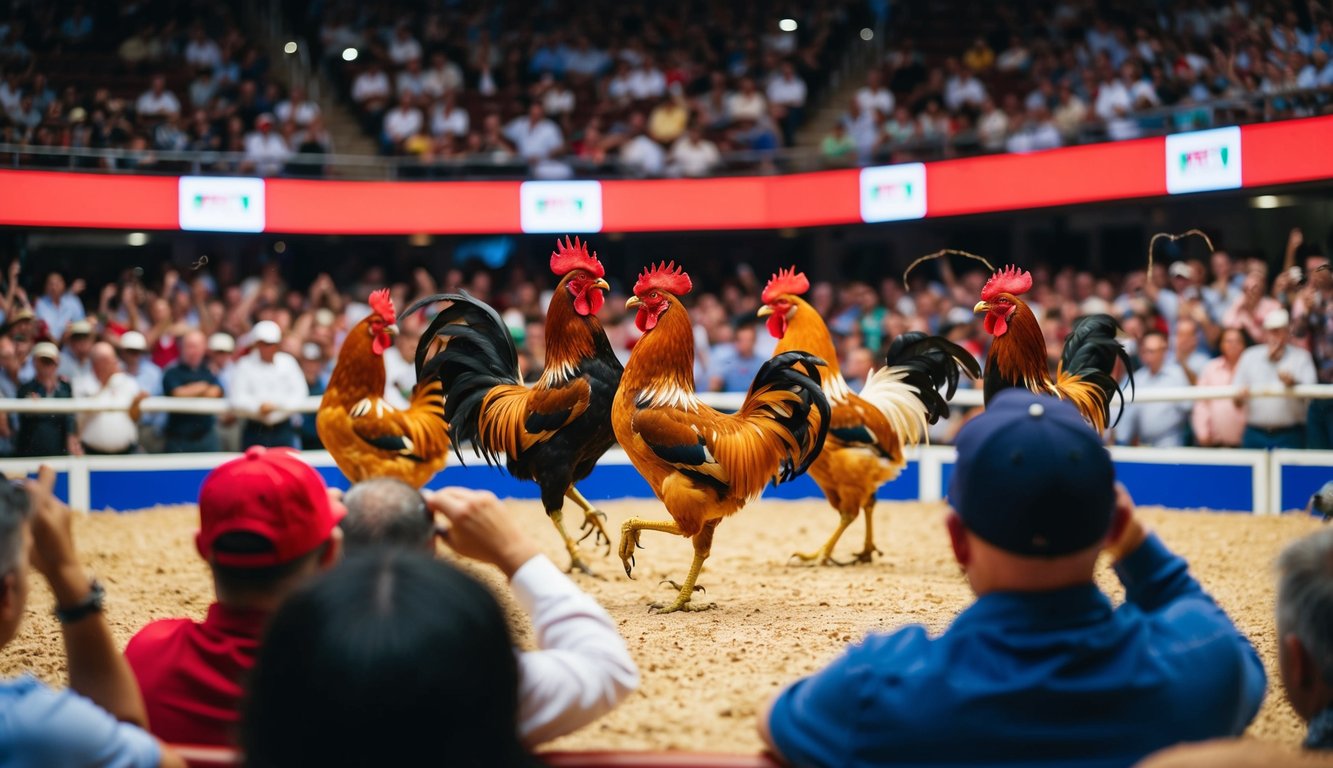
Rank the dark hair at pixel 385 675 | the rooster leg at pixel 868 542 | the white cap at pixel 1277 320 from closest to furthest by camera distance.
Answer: the dark hair at pixel 385 675, the rooster leg at pixel 868 542, the white cap at pixel 1277 320

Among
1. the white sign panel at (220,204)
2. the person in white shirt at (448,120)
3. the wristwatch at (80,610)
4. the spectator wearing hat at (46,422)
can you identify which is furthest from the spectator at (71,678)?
the person in white shirt at (448,120)

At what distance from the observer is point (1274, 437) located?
30.5 ft

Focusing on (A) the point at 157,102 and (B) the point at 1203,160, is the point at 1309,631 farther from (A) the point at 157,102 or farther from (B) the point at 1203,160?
(A) the point at 157,102

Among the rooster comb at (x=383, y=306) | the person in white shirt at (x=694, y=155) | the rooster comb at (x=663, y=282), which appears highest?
the person in white shirt at (x=694, y=155)

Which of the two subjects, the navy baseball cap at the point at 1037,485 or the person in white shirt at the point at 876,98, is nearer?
the navy baseball cap at the point at 1037,485

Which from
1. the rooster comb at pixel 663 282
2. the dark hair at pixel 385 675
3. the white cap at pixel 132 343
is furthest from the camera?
the white cap at pixel 132 343

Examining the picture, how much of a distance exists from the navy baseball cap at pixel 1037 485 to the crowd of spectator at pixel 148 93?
13.4 meters

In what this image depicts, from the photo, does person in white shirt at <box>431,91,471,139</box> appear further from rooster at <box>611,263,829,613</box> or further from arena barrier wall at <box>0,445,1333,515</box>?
rooster at <box>611,263,829,613</box>

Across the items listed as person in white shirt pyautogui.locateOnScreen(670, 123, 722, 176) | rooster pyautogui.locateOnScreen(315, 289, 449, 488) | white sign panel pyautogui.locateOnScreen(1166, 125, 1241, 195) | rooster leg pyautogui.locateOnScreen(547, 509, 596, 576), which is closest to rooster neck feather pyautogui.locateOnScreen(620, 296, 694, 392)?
rooster leg pyautogui.locateOnScreen(547, 509, 596, 576)

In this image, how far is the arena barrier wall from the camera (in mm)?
9195

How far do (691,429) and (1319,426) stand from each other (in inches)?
232

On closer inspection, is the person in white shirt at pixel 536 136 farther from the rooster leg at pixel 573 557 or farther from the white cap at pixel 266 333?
the rooster leg at pixel 573 557

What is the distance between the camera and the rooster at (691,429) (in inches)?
222

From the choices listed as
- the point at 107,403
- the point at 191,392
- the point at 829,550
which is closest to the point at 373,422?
the point at 829,550
